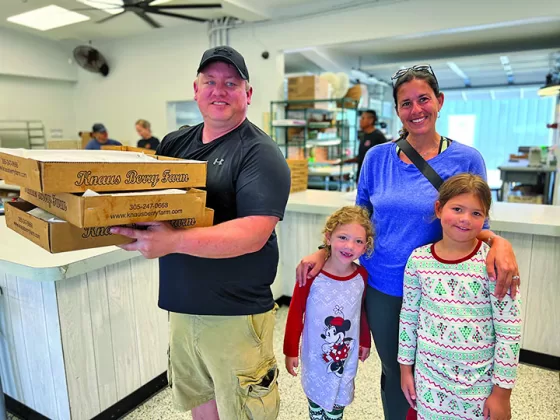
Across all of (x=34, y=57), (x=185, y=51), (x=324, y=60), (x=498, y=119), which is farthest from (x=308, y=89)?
(x=498, y=119)

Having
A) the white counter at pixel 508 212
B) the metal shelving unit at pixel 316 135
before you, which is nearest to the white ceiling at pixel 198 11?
the metal shelving unit at pixel 316 135

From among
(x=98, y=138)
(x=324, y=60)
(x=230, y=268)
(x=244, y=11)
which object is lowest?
(x=230, y=268)

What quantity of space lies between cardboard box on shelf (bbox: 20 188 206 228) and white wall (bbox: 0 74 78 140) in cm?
720

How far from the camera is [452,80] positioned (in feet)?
32.0

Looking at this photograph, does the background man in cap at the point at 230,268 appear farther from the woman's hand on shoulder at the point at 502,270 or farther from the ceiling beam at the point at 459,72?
the ceiling beam at the point at 459,72

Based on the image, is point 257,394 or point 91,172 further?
point 257,394

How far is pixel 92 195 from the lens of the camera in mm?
763

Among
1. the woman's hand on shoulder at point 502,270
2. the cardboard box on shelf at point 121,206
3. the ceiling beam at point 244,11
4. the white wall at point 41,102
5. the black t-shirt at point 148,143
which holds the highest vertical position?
the ceiling beam at point 244,11

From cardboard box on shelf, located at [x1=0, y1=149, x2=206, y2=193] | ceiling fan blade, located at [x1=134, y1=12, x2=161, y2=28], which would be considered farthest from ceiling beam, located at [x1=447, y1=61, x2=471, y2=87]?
cardboard box on shelf, located at [x1=0, y1=149, x2=206, y2=193]

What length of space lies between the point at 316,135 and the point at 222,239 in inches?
200

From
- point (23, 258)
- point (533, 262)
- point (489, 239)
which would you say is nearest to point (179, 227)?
point (489, 239)

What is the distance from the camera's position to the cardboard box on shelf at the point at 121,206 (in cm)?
76

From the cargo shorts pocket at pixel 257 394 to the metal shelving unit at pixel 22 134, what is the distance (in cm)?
672

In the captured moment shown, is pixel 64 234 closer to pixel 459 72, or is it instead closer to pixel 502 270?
pixel 502 270
